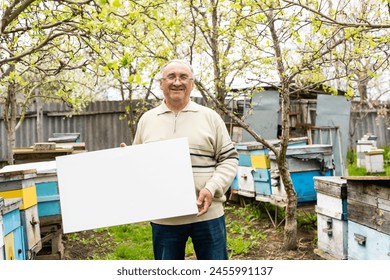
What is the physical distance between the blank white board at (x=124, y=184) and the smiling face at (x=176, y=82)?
1.00 ft

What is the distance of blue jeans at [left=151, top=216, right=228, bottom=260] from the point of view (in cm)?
260

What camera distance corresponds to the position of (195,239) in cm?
263

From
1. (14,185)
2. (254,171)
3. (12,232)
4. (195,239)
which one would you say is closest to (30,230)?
(14,185)

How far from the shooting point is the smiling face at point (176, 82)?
8.50 ft

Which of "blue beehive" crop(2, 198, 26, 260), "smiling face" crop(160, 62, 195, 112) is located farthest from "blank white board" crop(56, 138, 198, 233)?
"blue beehive" crop(2, 198, 26, 260)

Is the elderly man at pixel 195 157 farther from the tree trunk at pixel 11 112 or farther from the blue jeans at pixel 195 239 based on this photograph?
the tree trunk at pixel 11 112

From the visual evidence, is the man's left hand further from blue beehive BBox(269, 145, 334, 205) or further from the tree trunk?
the tree trunk

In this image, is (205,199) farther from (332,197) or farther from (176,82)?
(332,197)

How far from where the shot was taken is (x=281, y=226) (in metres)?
6.58

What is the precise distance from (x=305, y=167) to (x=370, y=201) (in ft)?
7.54

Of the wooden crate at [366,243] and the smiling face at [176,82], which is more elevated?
the smiling face at [176,82]

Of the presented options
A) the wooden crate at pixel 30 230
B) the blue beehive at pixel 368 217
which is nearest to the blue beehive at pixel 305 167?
the blue beehive at pixel 368 217

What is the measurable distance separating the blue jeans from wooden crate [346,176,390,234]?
1409 millimetres
